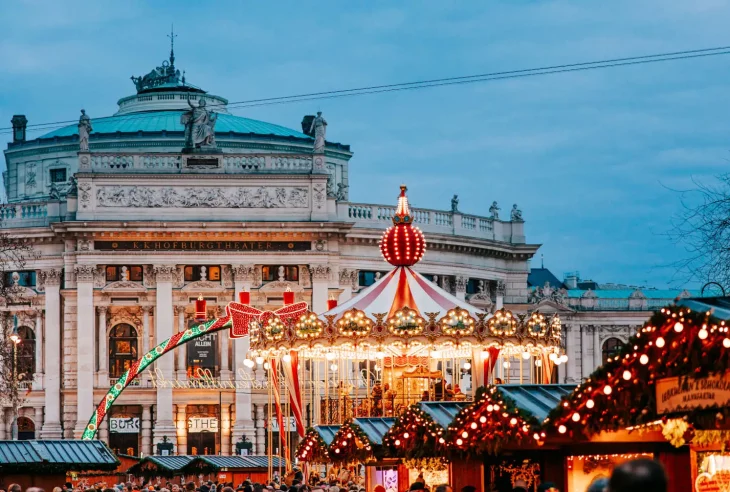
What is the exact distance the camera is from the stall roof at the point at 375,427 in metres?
26.9

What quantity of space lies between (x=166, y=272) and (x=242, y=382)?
19.3ft

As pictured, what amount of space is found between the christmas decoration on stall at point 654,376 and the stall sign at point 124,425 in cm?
5460

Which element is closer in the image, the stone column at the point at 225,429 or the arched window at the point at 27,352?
the stone column at the point at 225,429

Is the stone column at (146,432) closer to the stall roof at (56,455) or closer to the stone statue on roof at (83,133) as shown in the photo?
the stone statue on roof at (83,133)

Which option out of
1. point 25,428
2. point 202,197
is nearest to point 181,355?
point 202,197

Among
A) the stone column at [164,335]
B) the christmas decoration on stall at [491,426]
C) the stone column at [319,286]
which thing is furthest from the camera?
the stone column at [319,286]

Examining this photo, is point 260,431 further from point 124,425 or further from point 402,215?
point 402,215

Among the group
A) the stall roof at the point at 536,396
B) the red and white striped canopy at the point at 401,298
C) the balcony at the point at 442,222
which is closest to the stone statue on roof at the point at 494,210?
the balcony at the point at 442,222

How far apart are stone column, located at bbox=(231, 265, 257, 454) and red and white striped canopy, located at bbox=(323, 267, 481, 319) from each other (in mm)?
32263

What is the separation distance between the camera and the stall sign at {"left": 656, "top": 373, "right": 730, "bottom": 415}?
1296cm

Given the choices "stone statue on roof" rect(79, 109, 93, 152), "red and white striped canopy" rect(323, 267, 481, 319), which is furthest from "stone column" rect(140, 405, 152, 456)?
"red and white striped canopy" rect(323, 267, 481, 319)

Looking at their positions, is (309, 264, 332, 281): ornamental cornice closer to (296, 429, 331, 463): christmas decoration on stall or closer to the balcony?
the balcony

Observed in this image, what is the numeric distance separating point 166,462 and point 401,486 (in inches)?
1147

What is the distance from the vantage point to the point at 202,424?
69.9 metres
